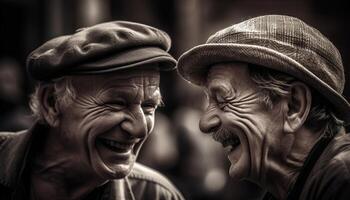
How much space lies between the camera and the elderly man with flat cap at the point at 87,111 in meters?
4.66

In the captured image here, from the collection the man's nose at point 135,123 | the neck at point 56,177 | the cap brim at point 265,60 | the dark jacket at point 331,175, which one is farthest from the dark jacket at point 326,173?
the neck at point 56,177

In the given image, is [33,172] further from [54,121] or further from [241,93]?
[241,93]

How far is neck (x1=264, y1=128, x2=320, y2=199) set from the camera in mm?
4168

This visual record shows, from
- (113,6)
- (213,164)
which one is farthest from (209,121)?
(113,6)

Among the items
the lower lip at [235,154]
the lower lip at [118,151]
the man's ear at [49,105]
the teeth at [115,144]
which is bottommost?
the lower lip at [118,151]

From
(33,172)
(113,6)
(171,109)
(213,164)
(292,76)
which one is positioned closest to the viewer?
(292,76)

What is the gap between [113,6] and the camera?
15.4 m

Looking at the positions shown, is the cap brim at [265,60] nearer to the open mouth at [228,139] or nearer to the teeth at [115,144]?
the open mouth at [228,139]

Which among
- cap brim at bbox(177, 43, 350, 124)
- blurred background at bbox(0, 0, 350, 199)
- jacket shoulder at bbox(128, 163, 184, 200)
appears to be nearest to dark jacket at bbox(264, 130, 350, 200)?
cap brim at bbox(177, 43, 350, 124)

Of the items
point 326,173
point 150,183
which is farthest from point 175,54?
point 326,173

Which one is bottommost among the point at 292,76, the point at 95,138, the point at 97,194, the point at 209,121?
the point at 97,194

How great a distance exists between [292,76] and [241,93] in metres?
0.32

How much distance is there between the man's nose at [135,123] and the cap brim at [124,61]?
32 centimetres

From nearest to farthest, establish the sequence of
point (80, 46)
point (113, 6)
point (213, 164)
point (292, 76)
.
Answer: point (292, 76) → point (80, 46) → point (213, 164) → point (113, 6)
